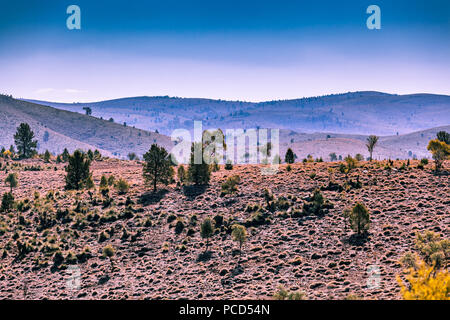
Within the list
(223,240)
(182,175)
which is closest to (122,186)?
(182,175)

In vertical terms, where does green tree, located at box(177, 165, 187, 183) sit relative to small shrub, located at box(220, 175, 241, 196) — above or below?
above

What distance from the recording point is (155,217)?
54.9 meters

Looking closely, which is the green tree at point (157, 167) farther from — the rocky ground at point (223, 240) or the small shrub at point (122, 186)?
the small shrub at point (122, 186)

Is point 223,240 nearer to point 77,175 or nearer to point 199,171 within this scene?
point 199,171

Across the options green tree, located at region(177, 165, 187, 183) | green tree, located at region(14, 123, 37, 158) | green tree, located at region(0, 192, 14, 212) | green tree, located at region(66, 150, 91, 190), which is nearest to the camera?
green tree, located at region(0, 192, 14, 212)

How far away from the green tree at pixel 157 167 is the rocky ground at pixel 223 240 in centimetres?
233

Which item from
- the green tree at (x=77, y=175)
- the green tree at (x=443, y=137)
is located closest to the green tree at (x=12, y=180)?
the green tree at (x=77, y=175)

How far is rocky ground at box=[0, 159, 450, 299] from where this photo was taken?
36.5 metres

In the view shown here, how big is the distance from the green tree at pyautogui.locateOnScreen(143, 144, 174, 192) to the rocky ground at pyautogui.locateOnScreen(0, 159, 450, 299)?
233cm

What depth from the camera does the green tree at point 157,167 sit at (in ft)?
209

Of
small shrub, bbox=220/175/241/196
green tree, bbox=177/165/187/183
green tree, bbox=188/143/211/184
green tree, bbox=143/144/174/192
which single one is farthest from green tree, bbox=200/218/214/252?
green tree, bbox=177/165/187/183

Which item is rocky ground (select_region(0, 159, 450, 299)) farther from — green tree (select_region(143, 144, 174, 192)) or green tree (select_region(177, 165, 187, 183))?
green tree (select_region(177, 165, 187, 183))
